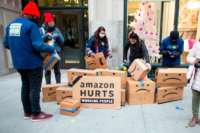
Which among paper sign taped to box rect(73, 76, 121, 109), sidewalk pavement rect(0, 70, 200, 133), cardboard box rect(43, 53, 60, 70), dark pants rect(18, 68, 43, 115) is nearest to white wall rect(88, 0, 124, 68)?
paper sign taped to box rect(73, 76, 121, 109)

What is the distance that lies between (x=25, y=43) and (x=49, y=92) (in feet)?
4.93

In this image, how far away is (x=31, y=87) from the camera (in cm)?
356

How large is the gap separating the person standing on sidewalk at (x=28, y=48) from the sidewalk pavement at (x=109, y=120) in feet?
1.39

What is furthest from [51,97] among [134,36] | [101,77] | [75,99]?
[134,36]

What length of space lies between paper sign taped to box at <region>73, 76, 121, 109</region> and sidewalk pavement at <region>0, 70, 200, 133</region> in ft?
0.51

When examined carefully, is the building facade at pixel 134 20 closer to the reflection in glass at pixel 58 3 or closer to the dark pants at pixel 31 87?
the reflection in glass at pixel 58 3

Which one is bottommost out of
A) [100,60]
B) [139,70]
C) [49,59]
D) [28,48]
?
[139,70]

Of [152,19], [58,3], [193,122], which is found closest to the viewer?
[193,122]

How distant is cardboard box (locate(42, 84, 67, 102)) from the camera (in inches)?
179

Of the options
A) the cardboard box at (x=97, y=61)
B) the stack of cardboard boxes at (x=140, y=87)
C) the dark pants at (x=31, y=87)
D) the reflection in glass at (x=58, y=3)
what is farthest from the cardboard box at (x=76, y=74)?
the reflection in glass at (x=58, y=3)

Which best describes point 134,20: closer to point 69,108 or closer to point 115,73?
point 115,73

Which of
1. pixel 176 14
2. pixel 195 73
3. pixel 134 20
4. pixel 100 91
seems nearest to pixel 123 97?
pixel 100 91

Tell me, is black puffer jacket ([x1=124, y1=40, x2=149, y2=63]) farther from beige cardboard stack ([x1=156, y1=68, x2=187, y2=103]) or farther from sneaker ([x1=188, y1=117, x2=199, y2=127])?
sneaker ([x1=188, y1=117, x2=199, y2=127])

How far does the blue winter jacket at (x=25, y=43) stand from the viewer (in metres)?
3.33
